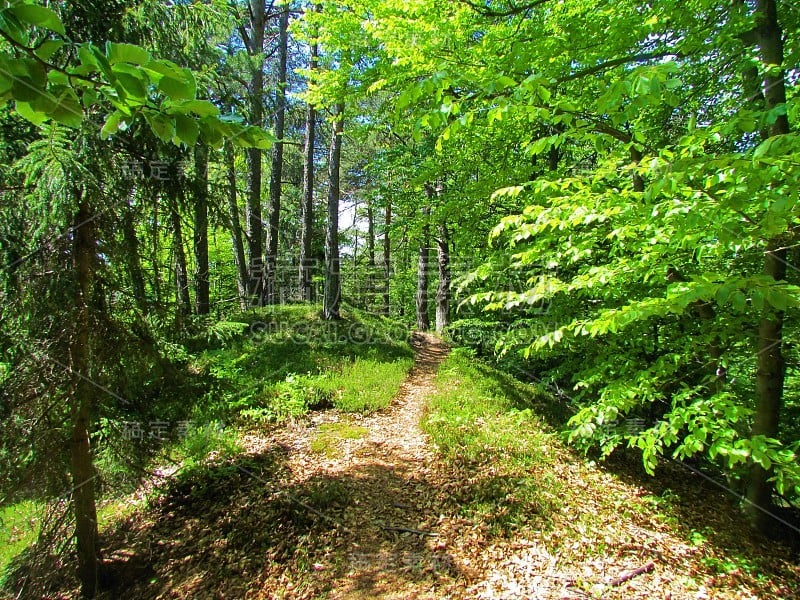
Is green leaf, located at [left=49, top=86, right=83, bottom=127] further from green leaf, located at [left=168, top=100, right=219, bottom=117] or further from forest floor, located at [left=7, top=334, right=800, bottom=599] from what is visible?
forest floor, located at [left=7, top=334, right=800, bottom=599]

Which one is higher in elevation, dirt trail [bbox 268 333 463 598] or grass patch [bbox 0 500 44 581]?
dirt trail [bbox 268 333 463 598]

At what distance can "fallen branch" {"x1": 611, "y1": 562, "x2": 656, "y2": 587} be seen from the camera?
3473 mm

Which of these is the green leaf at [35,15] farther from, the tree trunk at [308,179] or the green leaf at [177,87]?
the tree trunk at [308,179]

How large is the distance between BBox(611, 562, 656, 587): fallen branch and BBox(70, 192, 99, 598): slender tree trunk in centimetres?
481

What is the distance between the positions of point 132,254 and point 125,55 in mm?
3209

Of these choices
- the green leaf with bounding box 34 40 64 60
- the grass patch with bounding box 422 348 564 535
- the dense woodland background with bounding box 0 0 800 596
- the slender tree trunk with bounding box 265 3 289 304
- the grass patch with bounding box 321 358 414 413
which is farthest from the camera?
the slender tree trunk with bounding box 265 3 289 304

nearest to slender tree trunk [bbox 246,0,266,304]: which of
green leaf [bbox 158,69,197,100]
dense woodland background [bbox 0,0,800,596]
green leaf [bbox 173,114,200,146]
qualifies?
dense woodland background [bbox 0,0,800,596]

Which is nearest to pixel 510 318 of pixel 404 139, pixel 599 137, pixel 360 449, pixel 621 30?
pixel 360 449

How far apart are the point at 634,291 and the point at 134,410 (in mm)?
5817

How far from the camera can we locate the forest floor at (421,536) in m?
3.49

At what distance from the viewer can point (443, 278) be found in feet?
43.7

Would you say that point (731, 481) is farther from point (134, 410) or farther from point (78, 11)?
point (78, 11)

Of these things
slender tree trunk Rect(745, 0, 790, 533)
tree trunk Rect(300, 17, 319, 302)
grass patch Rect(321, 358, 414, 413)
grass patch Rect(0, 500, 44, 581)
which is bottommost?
grass patch Rect(0, 500, 44, 581)

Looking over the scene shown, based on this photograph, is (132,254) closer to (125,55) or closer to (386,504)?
(125,55)
